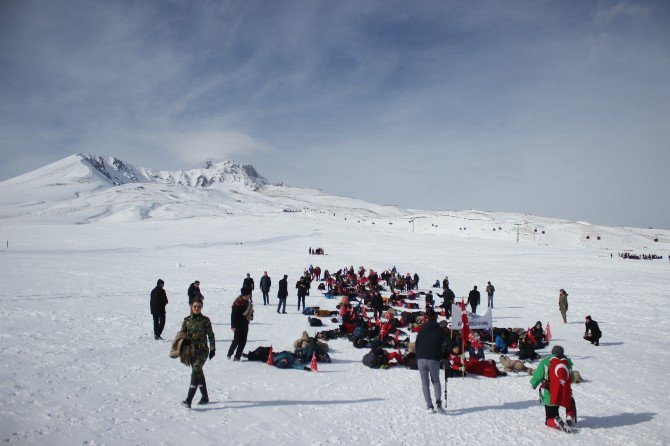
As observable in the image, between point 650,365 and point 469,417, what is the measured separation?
8.11m

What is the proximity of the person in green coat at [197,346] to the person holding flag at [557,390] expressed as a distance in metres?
5.88

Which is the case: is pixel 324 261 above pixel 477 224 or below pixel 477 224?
below

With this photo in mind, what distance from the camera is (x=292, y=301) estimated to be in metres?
22.3

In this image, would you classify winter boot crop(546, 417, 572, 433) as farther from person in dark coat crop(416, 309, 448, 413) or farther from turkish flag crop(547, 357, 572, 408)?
person in dark coat crop(416, 309, 448, 413)

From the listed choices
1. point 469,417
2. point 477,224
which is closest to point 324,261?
point 469,417

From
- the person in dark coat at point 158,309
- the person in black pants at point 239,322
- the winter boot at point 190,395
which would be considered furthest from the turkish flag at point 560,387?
the person in dark coat at point 158,309

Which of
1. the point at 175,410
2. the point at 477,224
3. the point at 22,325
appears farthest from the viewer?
the point at 477,224

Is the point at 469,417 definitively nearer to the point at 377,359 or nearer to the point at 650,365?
the point at 377,359

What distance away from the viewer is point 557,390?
6.61 m

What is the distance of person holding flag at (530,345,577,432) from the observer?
661 cm

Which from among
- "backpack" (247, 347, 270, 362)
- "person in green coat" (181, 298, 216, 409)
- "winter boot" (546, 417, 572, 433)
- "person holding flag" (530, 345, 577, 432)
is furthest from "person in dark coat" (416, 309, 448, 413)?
"backpack" (247, 347, 270, 362)

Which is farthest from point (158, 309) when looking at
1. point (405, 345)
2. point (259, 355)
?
point (405, 345)

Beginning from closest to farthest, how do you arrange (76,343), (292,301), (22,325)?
1. (76,343)
2. (22,325)
3. (292,301)

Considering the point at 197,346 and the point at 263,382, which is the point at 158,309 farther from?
the point at 197,346
